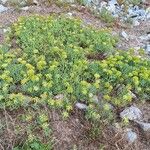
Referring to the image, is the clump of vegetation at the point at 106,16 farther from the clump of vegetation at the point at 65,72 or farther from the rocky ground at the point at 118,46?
the clump of vegetation at the point at 65,72

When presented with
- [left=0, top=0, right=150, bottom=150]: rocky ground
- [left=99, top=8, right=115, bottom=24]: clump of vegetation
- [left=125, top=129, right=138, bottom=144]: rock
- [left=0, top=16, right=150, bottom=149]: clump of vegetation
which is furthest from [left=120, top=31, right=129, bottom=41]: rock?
[left=125, top=129, right=138, bottom=144]: rock

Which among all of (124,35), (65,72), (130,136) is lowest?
(124,35)

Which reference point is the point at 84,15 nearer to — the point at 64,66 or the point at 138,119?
the point at 64,66

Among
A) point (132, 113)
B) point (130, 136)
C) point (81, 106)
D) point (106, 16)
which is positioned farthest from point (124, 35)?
point (130, 136)

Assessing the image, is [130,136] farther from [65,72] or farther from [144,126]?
[65,72]

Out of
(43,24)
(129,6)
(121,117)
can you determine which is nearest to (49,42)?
(43,24)

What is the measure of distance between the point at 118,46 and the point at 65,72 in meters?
2.00

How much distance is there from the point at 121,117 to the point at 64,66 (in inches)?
49.7

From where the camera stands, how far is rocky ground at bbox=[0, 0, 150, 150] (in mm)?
5809

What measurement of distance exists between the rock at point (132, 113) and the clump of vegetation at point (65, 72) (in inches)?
6.0

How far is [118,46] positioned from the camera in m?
8.37

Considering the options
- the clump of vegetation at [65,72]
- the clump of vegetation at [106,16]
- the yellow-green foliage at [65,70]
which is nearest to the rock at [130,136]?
the clump of vegetation at [65,72]

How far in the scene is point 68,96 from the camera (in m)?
6.27

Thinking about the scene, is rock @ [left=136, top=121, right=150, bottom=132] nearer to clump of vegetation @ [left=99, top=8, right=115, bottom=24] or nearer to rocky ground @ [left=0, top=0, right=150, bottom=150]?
rocky ground @ [left=0, top=0, right=150, bottom=150]
